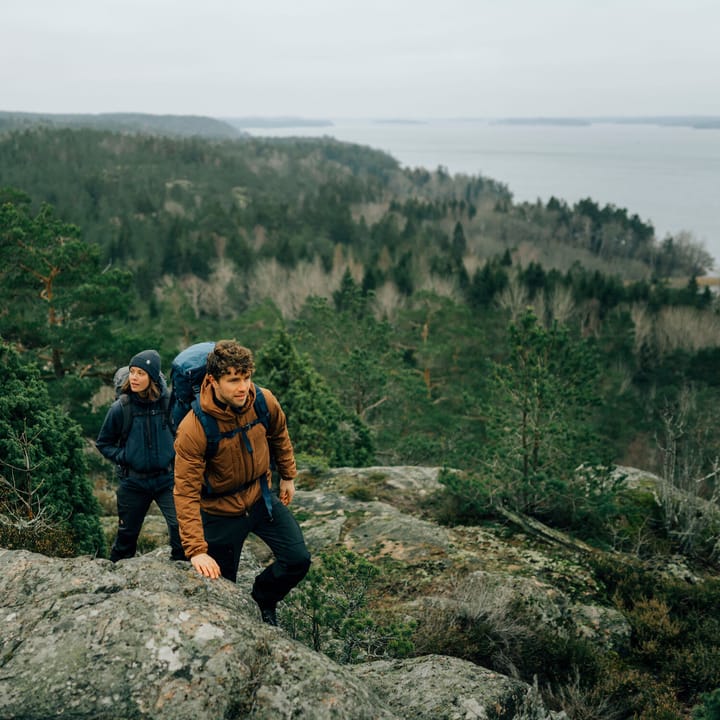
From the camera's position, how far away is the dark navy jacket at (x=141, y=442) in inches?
195

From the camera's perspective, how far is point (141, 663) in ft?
10.1

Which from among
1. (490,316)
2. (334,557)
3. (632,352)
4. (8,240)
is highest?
(8,240)

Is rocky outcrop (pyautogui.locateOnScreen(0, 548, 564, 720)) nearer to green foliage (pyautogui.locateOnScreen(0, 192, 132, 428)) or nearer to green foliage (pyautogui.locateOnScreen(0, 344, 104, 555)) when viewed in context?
green foliage (pyautogui.locateOnScreen(0, 344, 104, 555))

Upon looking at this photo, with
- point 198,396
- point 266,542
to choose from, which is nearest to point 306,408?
point 266,542

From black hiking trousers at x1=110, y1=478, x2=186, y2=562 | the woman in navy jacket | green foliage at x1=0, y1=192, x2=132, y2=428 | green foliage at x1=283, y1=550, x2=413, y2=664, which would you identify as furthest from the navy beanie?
green foliage at x1=0, y1=192, x2=132, y2=428

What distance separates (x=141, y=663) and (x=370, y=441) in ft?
38.5

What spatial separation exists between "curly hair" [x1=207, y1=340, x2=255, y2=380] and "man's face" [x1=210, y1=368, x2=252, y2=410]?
0.02 m

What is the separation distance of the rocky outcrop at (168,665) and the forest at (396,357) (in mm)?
1851

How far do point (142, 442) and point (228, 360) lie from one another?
183 centimetres

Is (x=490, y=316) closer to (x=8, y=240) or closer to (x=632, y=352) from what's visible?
(x=632, y=352)

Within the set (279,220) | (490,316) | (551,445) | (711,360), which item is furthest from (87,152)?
(551,445)

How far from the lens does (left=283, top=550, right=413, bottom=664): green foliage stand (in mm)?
4516

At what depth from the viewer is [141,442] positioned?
494 cm

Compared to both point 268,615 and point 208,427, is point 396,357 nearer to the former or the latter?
point 268,615
